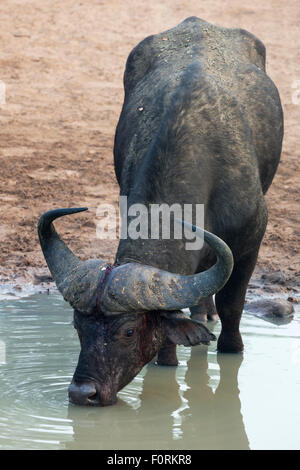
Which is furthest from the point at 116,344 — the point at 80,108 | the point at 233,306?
the point at 80,108

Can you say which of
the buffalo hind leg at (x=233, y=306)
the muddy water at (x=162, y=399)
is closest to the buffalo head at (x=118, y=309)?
the muddy water at (x=162, y=399)

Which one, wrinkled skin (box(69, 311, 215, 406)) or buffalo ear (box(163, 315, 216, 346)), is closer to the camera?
wrinkled skin (box(69, 311, 215, 406))

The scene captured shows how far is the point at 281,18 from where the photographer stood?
1980 centimetres

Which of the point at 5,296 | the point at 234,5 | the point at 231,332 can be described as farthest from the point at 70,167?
the point at 234,5

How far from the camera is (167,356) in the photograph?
6.51 m

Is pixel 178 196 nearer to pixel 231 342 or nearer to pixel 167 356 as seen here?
pixel 167 356

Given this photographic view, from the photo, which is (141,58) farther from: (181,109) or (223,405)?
(223,405)

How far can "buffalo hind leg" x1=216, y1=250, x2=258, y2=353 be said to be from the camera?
7.00m

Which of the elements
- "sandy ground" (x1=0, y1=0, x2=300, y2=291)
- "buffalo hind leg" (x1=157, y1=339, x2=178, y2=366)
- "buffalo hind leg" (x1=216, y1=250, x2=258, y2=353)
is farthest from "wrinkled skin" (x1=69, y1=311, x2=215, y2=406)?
"sandy ground" (x1=0, y1=0, x2=300, y2=291)

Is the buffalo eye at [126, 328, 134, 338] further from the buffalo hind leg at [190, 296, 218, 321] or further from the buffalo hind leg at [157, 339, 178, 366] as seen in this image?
the buffalo hind leg at [190, 296, 218, 321]

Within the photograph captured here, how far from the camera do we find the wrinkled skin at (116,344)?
5.07 meters

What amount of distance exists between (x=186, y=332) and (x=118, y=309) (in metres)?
0.52

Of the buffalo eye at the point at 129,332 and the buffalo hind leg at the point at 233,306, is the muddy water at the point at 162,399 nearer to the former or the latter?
the buffalo hind leg at the point at 233,306
